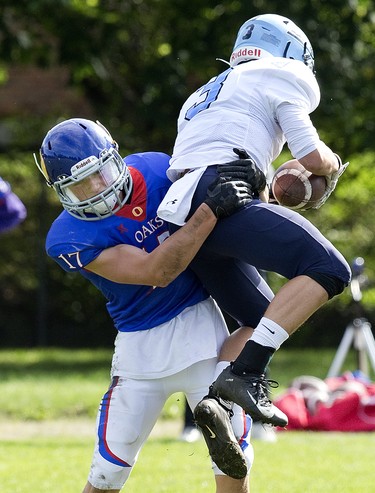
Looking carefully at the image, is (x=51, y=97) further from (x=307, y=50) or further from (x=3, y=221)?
(x=307, y=50)

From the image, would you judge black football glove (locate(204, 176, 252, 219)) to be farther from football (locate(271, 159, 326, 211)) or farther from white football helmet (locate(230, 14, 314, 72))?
white football helmet (locate(230, 14, 314, 72))

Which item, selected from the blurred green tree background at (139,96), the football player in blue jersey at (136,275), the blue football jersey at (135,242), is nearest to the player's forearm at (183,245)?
the football player in blue jersey at (136,275)

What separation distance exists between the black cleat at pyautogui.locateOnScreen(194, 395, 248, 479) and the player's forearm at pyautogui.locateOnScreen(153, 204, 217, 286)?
56 cm

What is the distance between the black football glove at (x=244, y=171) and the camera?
4578mm

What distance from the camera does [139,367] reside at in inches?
200

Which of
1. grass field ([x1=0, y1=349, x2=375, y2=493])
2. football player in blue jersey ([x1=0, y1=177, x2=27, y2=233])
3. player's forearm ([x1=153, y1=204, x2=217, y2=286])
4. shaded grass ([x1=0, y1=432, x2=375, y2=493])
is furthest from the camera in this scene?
football player in blue jersey ([x1=0, y1=177, x2=27, y2=233])

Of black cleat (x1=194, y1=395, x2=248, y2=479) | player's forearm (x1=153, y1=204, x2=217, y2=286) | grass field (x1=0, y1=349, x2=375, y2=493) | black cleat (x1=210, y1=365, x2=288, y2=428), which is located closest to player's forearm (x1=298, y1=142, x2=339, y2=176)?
player's forearm (x1=153, y1=204, x2=217, y2=286)

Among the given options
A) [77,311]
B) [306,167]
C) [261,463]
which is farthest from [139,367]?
[77,311]

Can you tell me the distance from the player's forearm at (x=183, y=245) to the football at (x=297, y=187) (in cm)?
50

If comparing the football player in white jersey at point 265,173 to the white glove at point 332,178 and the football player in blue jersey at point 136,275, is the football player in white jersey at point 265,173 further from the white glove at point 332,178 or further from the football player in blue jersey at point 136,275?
the football player in blue jersey at point 136,275

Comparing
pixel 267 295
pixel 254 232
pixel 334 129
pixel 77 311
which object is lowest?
pixel 77 311

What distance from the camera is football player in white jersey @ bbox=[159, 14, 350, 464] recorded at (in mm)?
4516

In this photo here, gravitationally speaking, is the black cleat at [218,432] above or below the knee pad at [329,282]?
below

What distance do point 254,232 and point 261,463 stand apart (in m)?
3.78
